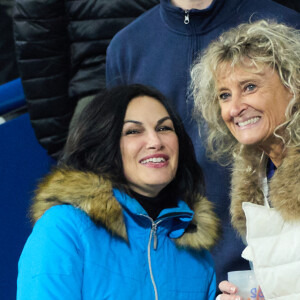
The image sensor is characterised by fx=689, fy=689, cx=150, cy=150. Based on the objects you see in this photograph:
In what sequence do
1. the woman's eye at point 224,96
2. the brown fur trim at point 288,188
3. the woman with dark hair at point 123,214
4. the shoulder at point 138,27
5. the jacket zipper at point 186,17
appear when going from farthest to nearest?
the shoulder at point 138,27 < the jacket zipper at point 186,17 < the woman's eye at point 224,96 < the woman with dark hair at point 123,214 < the brown fur trim at point 288,188

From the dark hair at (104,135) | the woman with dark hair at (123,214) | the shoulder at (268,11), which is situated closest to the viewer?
the woman with dark hair at (123,214)

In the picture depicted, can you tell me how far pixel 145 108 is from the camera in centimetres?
254

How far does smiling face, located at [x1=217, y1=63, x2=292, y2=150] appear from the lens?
2.24 m

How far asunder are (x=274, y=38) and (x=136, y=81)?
0.88 metres

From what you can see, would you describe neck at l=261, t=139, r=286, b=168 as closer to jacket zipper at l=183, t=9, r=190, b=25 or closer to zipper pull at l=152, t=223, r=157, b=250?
zipper pull at l=152, t=223, r=157, b=250

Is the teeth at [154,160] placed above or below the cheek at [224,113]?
below

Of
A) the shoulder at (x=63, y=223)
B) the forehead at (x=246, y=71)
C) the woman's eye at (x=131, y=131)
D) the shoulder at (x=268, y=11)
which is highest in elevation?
the shoulder at (x=268, y=11)

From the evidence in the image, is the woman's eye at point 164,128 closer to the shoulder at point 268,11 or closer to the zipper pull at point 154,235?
the zipper pull at point 154,235

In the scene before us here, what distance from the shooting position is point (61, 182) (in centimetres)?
234

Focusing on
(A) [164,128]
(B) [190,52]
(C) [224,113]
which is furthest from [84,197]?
(B) [190,52]

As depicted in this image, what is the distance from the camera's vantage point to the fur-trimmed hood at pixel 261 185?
7.04 feet

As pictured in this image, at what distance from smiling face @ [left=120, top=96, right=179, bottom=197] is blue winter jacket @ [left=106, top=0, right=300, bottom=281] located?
1.28 feet

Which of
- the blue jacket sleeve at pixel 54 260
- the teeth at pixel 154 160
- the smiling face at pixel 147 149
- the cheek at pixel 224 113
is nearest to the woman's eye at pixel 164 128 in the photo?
the smiling face at pixel 147 149

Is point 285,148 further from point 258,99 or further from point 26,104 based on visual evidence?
point 26,104
